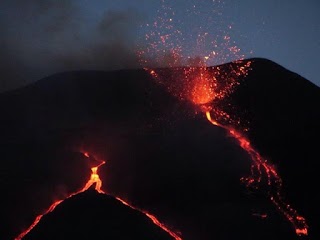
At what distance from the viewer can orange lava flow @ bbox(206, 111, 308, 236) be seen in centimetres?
1280

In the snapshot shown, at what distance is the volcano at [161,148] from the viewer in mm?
12406

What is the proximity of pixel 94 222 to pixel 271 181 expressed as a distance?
5.51 m

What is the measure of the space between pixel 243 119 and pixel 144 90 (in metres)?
3.84

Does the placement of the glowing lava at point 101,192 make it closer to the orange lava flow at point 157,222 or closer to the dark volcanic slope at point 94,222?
the orange lava flow at point 157,222

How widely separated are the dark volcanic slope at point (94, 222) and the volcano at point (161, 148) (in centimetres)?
15

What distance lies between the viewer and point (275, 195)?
44.2 feet

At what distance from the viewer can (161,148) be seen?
14414 millimetres

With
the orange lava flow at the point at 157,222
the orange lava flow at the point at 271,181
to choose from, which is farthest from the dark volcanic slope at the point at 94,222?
the orange lava flow at the point at 271,181

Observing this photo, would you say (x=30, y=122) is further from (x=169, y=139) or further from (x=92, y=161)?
(x=169, y=139)

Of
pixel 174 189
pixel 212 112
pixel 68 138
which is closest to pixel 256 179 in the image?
pixel 174 189

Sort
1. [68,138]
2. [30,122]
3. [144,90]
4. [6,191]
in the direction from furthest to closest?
[144,90] < [30,122] < [68,138] < [6,191]

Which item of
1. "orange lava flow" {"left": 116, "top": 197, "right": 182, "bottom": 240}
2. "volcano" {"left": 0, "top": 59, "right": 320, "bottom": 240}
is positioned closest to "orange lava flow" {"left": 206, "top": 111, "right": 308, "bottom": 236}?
"volcano" {"left": 0, "top": 59, "right": 320, "bottom": 240}

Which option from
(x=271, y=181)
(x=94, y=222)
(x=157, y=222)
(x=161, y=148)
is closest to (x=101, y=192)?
(x=94, y=222)

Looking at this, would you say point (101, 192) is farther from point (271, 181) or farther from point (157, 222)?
point (271, 181)
